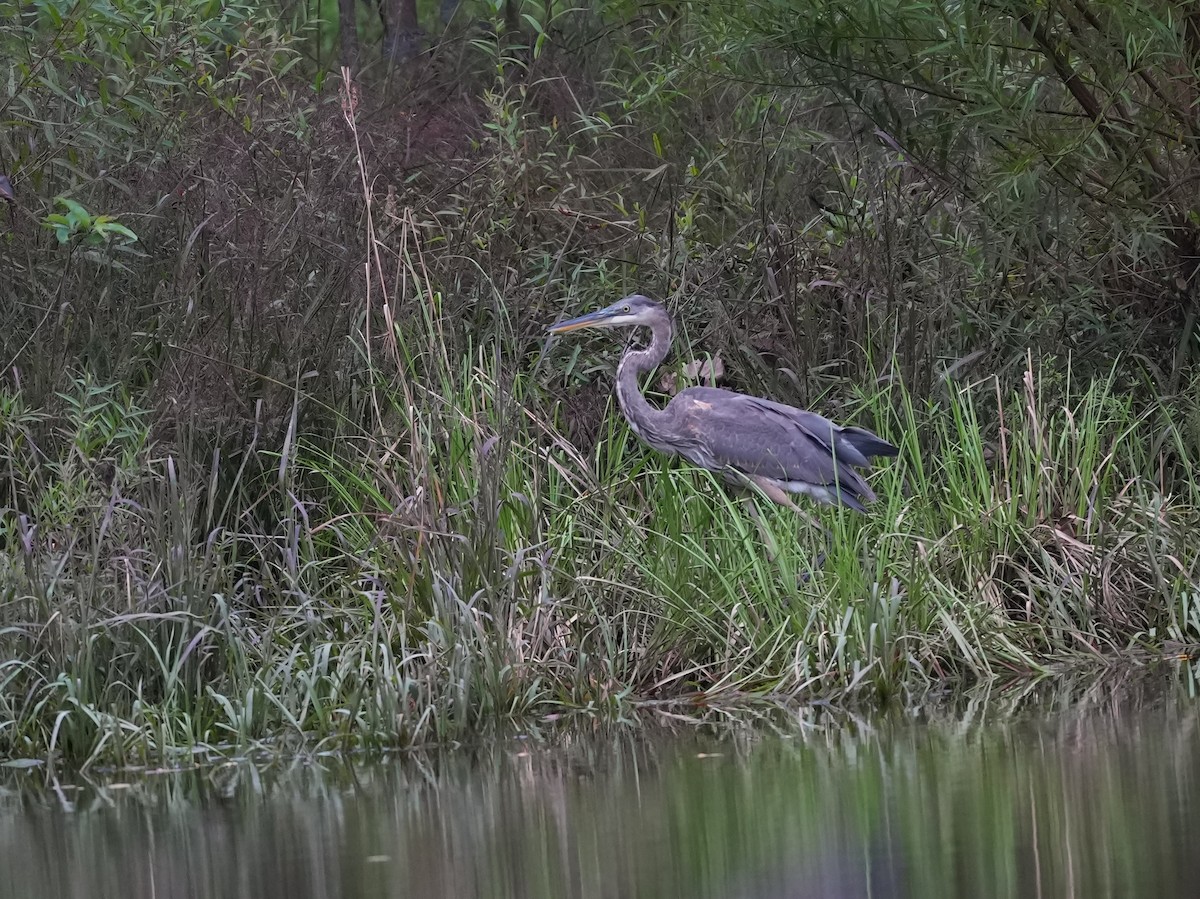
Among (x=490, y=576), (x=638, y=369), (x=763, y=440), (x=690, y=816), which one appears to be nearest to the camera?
(x=690, y=816)

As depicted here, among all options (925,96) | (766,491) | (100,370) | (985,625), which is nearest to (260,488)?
(100,370)

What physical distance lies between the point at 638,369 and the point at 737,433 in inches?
24.7

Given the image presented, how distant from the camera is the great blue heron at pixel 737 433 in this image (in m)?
8.03

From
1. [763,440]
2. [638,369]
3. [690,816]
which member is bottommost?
[690,816]

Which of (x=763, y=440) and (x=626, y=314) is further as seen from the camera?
(x=626, y=314)

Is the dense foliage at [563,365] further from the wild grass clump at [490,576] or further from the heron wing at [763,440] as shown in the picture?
the heron wing at [763,440]

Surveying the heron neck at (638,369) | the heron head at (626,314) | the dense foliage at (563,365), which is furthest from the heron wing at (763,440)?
the heron head at (626,314)

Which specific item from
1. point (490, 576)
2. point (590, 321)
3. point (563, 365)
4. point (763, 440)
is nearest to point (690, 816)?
point (490, 576)

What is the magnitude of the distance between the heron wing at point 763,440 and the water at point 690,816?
5.96ft

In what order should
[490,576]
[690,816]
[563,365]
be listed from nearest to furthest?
[690,816]
[490,576]
[563,365]

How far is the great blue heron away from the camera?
8031 millimetres

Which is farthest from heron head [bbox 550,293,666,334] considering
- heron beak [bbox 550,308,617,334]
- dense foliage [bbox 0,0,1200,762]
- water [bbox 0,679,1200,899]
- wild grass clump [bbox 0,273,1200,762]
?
water [bbox 0,679,1200,899]

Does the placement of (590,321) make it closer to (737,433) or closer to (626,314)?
(626,314)

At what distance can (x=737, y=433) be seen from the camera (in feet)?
28.1
